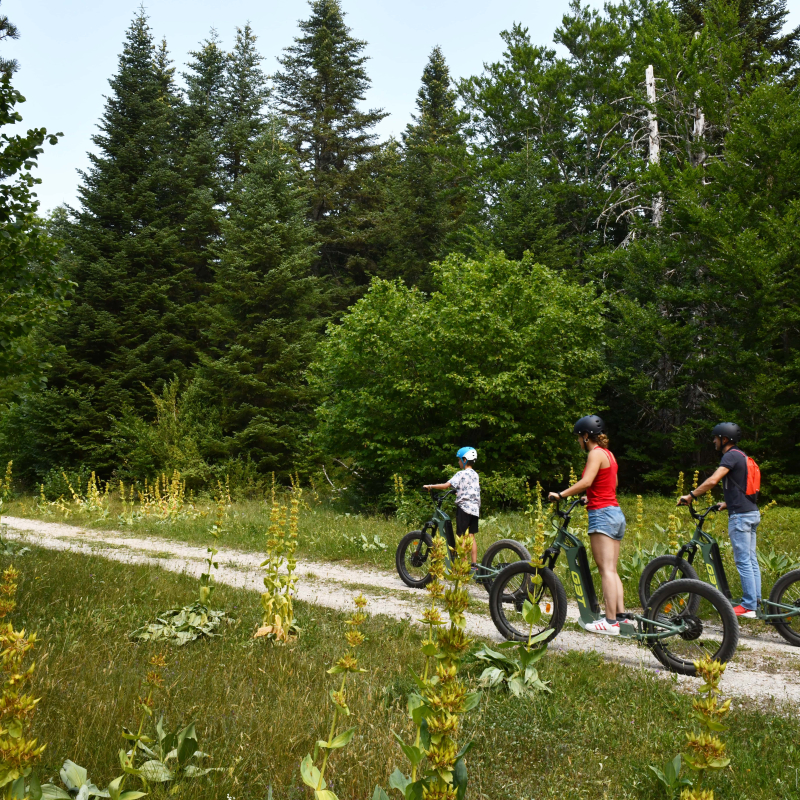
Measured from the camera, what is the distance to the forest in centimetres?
1652

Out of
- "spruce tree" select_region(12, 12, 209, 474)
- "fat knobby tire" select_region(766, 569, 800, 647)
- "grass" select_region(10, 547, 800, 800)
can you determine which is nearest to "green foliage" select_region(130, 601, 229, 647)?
"grass" select_region(10, 547, 800, 800)

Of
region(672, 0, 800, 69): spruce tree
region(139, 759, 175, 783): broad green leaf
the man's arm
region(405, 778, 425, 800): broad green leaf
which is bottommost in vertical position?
region(139, 759, 175, 783): broad green leaf

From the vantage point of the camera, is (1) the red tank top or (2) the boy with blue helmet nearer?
(1) the red tank top

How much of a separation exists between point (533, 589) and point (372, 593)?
124 inches

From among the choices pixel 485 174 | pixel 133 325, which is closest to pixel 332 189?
pixel 485 174

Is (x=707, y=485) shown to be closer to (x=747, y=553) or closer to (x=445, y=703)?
(x=747, y=553)

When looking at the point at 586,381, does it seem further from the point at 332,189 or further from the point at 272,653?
the point at 332,189

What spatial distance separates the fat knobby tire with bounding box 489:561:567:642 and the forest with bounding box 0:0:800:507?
545cm

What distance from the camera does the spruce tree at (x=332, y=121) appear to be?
3216 cm

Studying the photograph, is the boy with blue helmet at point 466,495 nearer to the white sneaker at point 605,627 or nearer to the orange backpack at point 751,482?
the white sneaker at point 605,627

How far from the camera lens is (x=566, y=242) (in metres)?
24.3

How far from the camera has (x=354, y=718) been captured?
3.77m

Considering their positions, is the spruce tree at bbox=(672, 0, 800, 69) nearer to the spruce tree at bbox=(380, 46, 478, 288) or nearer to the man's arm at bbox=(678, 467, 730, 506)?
the spruce tree at bbox=(380, 46, 478, 288)

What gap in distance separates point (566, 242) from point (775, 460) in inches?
441
